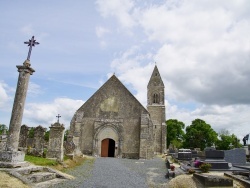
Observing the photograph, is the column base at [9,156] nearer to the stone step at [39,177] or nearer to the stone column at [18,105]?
the stone column at [18,105]

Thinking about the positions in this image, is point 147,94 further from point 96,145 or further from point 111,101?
point 96,145

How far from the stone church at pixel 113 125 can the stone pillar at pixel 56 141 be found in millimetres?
8813

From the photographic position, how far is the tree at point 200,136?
185ft

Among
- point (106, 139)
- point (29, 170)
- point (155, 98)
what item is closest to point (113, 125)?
point (106, 139)

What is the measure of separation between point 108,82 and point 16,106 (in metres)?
18.3

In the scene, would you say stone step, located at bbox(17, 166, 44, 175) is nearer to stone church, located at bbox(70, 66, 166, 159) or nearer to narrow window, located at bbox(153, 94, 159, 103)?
stone church, located at bbox(70, 66, 166, 159)

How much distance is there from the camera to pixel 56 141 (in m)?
15.5

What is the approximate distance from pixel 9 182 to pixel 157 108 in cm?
2980

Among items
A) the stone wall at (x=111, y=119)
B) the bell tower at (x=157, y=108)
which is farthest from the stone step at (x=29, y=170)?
the bell tower at (x=157, y=108)

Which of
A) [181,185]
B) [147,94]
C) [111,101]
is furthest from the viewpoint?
[147,94]

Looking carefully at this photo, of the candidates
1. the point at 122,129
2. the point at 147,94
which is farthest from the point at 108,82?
the point at 147,94

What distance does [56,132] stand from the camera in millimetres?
15789

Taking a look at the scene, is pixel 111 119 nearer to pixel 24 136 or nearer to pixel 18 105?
pixel 24 136

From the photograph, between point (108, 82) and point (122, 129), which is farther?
point (108, 82)
